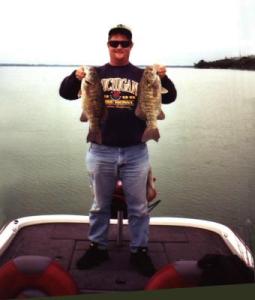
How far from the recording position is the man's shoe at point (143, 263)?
3034 mm

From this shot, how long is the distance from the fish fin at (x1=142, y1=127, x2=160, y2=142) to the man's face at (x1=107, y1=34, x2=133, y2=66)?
0.47m

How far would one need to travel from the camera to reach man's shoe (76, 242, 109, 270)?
3.13 metres

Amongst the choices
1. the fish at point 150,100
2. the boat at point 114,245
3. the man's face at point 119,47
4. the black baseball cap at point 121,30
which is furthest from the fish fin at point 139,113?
the boat at point 114,245

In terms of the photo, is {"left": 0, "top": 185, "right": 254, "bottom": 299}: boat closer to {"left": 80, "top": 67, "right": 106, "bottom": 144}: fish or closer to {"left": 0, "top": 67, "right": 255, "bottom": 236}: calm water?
{"left": 80, "top": 67, "right": 106, "bottom": 144}: fish

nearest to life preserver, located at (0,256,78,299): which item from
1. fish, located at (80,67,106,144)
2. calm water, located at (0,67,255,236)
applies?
fish, located at (80,67,106,144)

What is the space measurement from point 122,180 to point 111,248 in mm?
784

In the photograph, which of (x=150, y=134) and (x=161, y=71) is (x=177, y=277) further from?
(x=161, y=71)

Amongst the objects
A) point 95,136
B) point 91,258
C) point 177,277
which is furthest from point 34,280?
point 91,258

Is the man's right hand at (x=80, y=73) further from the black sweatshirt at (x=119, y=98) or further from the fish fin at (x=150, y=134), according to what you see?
the fish fin at (x=150, y=134)

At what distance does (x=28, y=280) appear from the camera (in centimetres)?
197

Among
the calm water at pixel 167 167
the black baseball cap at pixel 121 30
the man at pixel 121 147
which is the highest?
the black baseball cap at pixel 121 30

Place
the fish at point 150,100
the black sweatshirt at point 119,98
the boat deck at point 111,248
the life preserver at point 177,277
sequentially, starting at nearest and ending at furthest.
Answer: the life preserver at point 177,277 → the fish at point 150,100 → the black sweatshirt at point 119,98 → the boat deck at point 111,248

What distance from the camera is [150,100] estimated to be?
274 cm

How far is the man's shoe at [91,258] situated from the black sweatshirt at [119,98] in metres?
0.82
